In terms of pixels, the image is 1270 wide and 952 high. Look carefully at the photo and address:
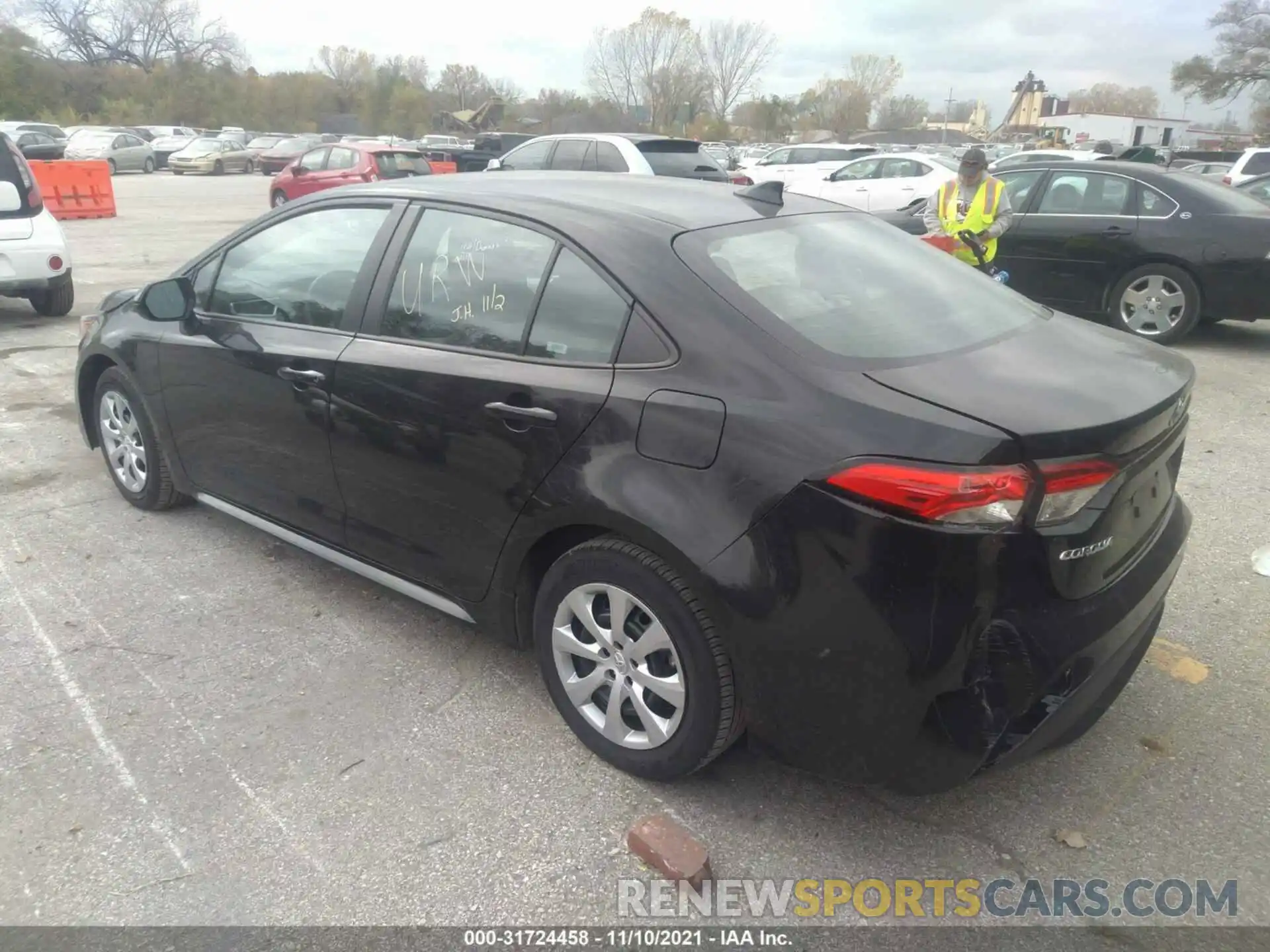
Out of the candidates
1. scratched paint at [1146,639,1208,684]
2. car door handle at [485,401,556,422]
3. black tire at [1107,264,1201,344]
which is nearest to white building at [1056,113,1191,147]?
black tire at [1107,264,1201,344]

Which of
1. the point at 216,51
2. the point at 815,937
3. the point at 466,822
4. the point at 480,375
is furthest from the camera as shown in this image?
the point at 216,51

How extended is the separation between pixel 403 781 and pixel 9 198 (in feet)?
27.0

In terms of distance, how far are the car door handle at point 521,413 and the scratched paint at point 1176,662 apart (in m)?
2.25

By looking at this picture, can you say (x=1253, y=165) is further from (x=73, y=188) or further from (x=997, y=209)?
(x=73, y=188)

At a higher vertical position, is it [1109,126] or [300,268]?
[300,268]

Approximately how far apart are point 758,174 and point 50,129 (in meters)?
28.5

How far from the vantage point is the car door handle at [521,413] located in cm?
269

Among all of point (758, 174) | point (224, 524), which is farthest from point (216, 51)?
point (224, 524)

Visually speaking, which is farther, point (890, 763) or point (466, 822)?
point (466, 822)

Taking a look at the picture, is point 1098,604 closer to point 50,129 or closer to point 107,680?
point 107,680

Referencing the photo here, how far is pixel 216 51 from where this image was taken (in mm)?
72750

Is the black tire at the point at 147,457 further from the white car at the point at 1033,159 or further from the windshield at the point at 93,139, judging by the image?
the windshield at the point at 93,139

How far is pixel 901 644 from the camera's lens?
2.16 m

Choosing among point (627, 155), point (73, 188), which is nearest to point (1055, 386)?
point (627, 155)
